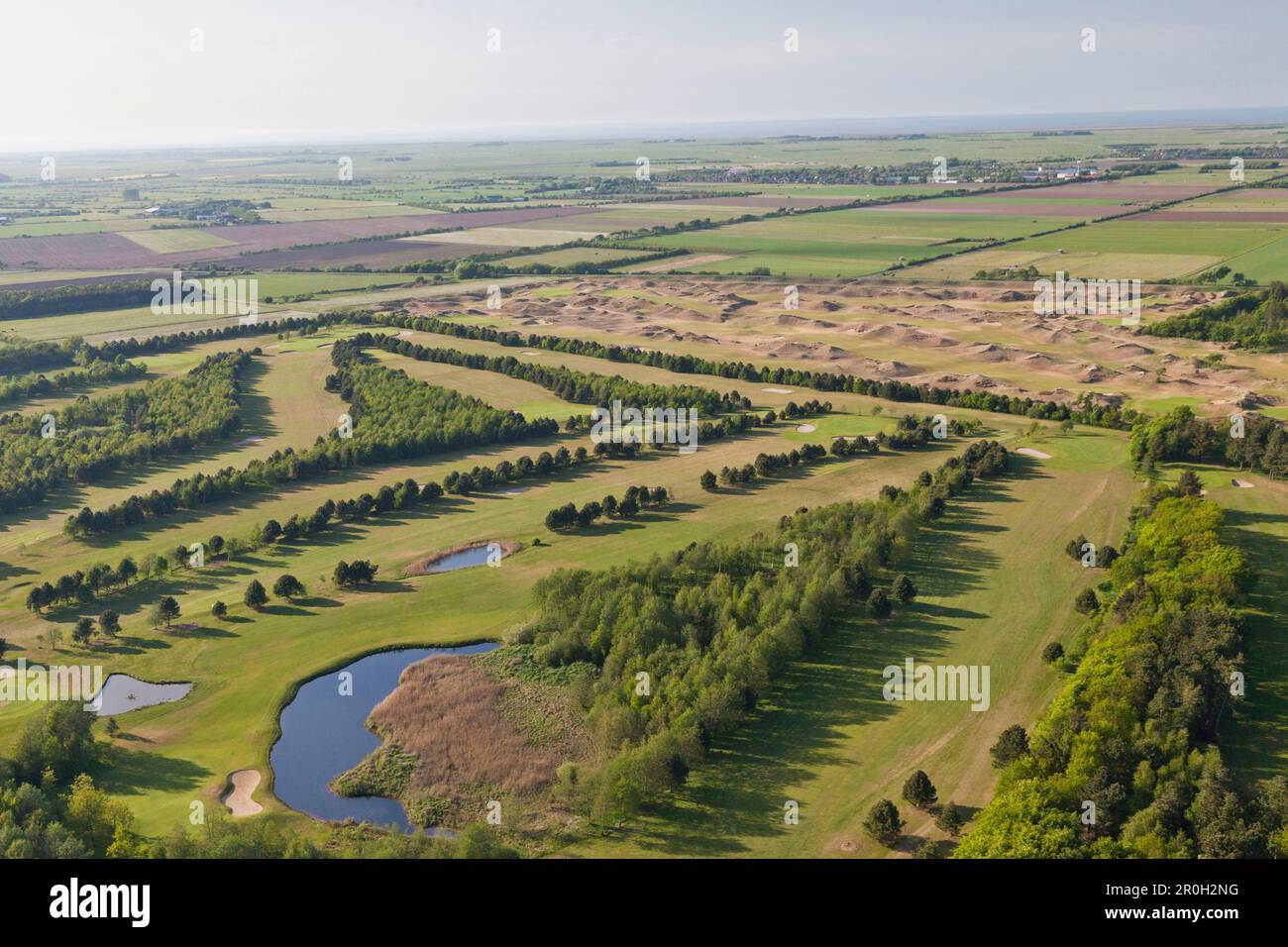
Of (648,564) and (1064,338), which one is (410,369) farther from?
(1064,338)

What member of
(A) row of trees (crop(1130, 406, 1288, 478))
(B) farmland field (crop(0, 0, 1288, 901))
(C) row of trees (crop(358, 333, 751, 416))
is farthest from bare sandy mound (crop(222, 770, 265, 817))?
(A) row of trees (crop(1130, 406, 1288, 478))

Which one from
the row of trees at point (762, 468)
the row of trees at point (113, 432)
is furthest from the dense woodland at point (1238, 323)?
the row of trees at point (113, 432)

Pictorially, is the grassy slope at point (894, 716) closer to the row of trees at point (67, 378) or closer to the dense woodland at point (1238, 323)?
the dense woodland at point (1238, 323)

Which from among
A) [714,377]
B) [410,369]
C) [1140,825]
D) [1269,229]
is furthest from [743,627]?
[1269,229]

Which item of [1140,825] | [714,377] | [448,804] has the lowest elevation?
[448,804]
